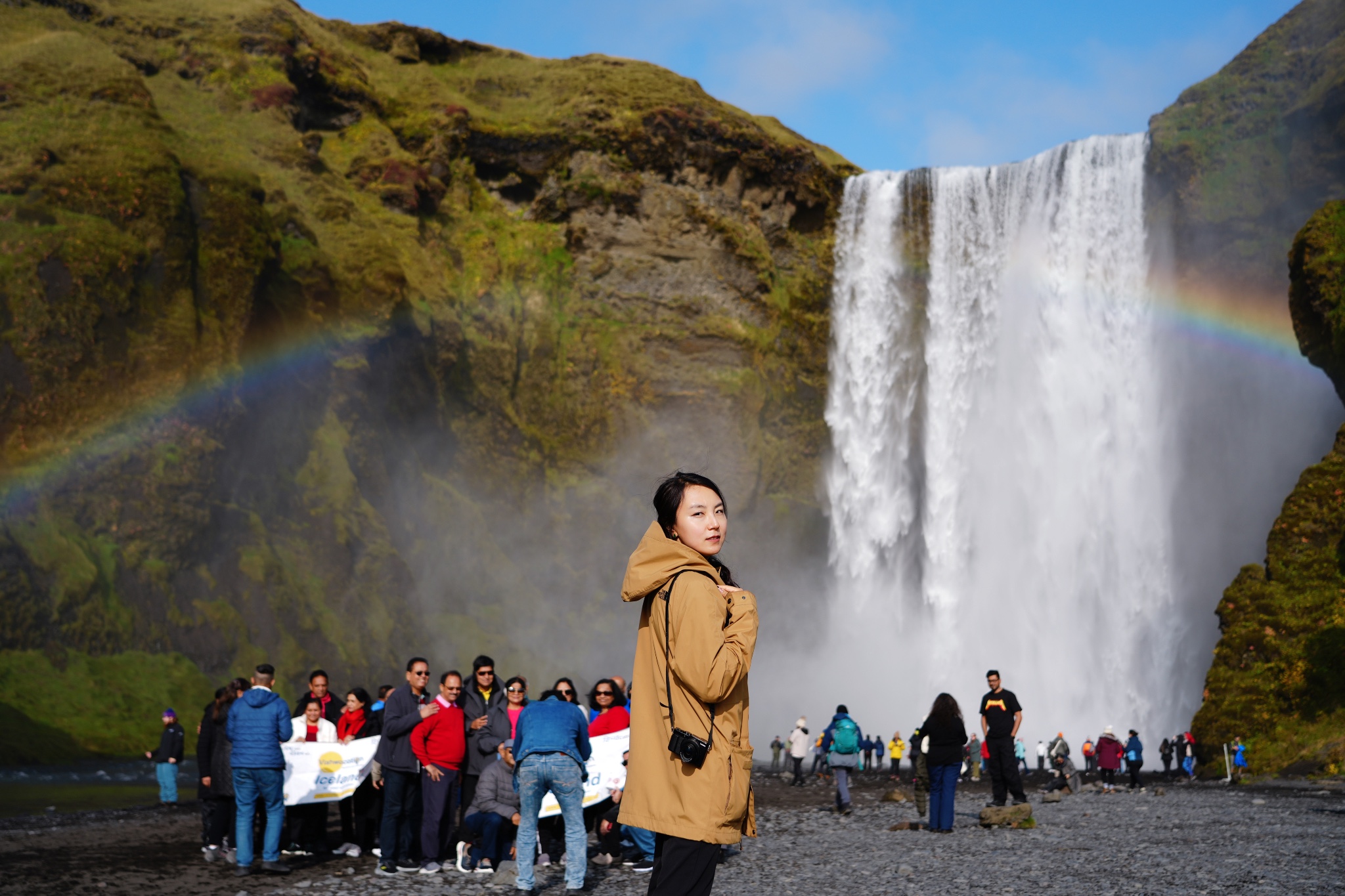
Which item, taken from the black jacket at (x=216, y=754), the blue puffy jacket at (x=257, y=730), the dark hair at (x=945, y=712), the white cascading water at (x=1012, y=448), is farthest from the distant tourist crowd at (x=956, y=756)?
the white cascading water at (x=1012, y=448)

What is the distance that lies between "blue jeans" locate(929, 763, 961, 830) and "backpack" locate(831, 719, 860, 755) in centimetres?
325

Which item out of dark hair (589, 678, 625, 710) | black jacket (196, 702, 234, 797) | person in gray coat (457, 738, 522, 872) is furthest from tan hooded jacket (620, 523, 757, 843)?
black jacket (196, 702, 234, 797)

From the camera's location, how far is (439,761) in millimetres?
10906

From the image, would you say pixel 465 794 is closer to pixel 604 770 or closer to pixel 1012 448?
pixel 604 770

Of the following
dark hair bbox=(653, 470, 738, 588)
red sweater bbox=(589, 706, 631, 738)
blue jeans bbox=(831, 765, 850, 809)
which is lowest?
blue jeans bbox=(831, 765, 850, 809)

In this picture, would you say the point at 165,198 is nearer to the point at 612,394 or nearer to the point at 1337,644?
the point at 612,394

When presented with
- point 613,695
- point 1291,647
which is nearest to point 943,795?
point 613,695

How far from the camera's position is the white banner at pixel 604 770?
1166cm

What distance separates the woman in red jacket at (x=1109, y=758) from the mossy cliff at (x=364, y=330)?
24.7 m

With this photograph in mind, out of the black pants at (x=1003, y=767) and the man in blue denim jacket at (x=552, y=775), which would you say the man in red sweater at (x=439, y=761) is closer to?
the man in blue denim jacket at (x=552, y=775)

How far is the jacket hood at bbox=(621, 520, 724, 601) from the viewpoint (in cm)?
412

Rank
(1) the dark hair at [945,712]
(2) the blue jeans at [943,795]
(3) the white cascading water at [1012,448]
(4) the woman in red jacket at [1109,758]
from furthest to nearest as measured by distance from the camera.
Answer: (3) the white cascading water at [1012,448], (4) the woman in red jacket at [1109,758], (2) the blue jeans at [943,795], (1) the dark hair at [945,712]

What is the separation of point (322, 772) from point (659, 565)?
986 cm

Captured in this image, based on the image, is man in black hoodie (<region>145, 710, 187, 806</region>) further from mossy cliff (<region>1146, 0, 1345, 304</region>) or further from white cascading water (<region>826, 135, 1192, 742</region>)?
mossy cliff (<region>1146, 0, 1345, 304</region>)
